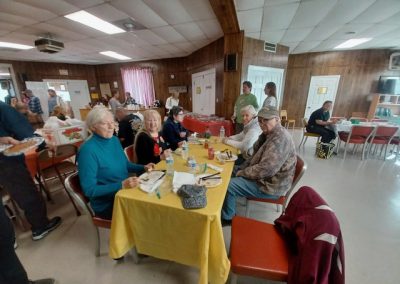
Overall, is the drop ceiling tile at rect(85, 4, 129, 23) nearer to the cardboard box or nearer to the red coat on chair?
the cardboard box

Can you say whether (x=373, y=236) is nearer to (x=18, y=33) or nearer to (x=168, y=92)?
(x=18, y=33)

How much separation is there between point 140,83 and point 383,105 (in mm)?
9373

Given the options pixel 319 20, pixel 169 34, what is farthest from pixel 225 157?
pixel 169 34

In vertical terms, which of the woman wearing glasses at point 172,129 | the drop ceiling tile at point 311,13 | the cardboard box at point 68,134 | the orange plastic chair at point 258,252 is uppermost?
the drop ceiling tile at point 311,13

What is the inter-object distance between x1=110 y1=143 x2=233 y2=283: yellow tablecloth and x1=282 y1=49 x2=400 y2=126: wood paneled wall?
694 cm

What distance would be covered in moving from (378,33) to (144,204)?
20.3ft

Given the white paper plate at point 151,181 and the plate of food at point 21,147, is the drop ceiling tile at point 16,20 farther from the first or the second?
the white paper plate at point 151,181

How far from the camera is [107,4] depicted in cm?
256

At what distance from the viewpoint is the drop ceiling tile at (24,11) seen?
251cm

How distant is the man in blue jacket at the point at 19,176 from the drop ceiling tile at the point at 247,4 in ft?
9.95

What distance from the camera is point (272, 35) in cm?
425

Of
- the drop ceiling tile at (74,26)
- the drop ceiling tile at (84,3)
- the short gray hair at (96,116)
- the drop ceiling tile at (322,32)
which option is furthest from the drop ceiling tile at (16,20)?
the drop ceiling tile at (322,32)

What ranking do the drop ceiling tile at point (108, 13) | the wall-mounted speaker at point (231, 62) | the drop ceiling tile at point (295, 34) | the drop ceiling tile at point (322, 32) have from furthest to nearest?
the wall-mounted speaker at point (231, 62) < the drop ceiling tile at point (295, 34) < the drop ceiling tile at point (322, 32) < the drop ceiling tile at point (108, 13)

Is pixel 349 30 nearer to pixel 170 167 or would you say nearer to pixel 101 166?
pixel 170 167
